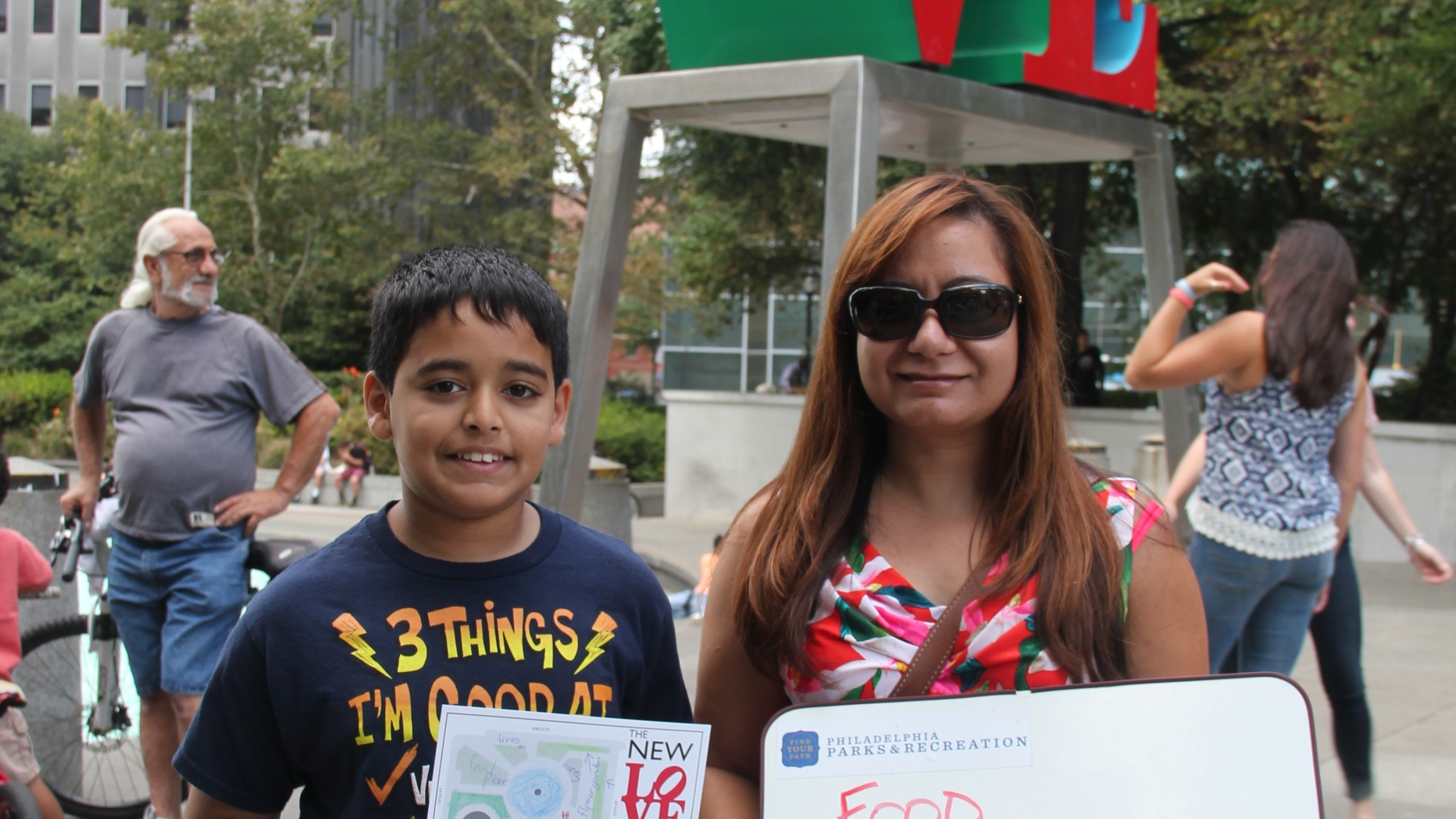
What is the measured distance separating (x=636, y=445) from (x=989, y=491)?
17.7m

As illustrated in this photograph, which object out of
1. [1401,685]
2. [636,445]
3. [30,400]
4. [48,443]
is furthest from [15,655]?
[30,400]

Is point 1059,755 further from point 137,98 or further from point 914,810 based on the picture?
point 137,98

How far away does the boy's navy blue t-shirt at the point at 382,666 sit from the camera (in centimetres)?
167

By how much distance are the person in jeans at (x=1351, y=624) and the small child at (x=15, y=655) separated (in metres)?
3.31

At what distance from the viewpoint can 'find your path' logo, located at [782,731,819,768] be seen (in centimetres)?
153

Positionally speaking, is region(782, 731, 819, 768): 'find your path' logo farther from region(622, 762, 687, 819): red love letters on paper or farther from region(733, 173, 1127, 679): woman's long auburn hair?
region(733, 173, 1127, 679): woman's long auburn hair

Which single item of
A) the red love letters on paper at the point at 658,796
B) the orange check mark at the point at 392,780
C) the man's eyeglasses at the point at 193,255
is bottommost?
the orange check mark at the point at 392,780

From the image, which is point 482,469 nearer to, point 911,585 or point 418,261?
point 418,261

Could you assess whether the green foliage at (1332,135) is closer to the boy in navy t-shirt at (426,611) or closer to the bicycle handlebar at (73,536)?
the bicycle handlebar at (73,536)

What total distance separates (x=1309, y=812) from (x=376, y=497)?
17.0 metres

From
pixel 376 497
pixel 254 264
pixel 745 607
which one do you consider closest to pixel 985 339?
pixel 745 607

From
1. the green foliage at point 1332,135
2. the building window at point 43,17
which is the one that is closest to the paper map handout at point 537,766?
the green foliage at point 1332,135

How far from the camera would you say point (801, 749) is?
1531 mm

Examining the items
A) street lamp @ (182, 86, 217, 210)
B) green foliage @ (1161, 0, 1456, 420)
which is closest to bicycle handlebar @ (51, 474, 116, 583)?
green foliage @ (1161, 0, 1456, 420)
